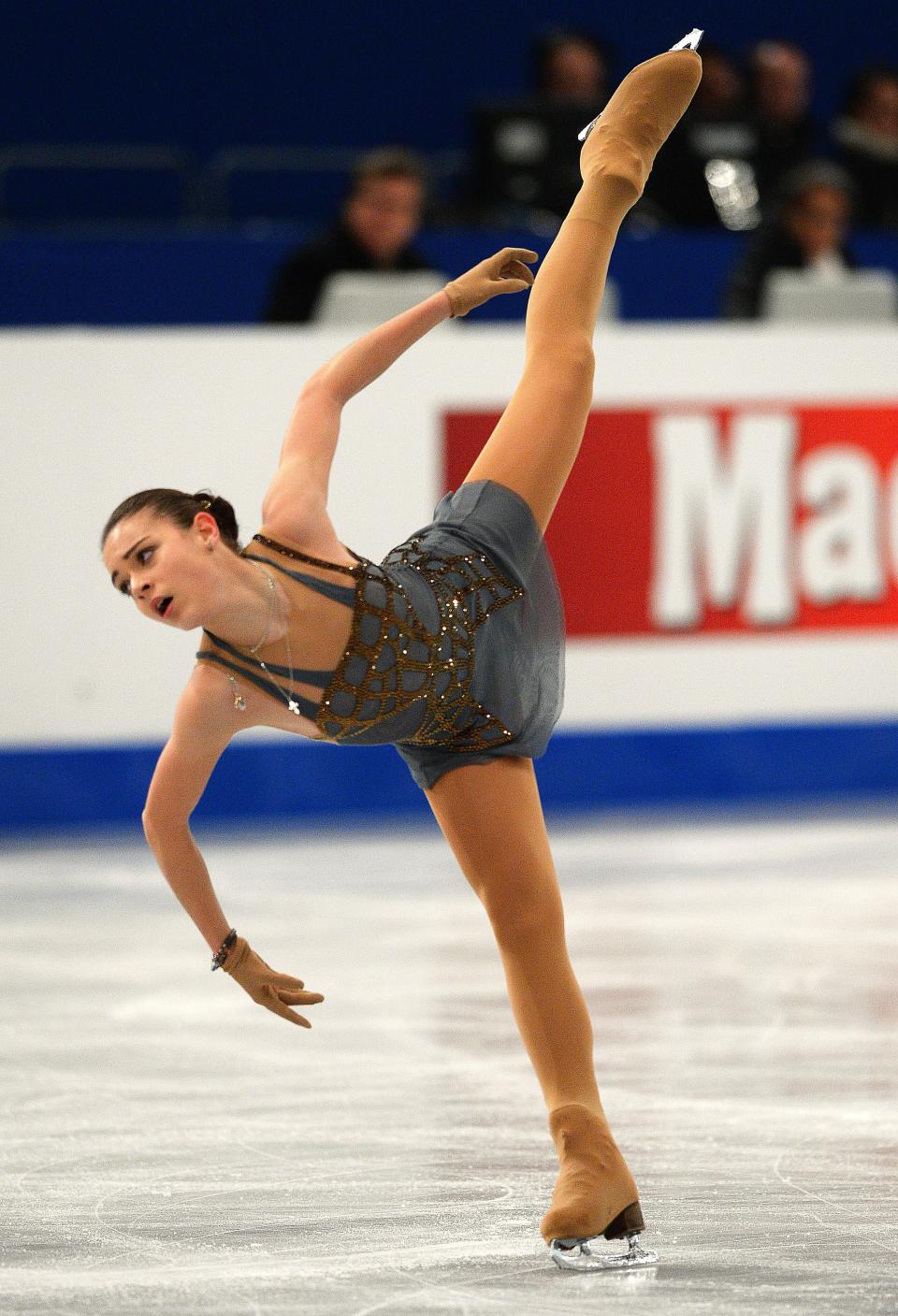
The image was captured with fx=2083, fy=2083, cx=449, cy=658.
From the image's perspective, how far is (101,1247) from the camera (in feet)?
9.03

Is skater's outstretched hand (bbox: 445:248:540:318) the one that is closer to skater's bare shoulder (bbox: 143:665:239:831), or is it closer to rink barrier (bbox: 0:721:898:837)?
skater's bare shoulder (bbox: 143:665:239:831)

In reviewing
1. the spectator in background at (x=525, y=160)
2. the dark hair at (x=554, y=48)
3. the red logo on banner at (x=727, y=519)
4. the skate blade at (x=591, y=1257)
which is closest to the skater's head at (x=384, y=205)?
the red logo on banner at (x=727, y=519)

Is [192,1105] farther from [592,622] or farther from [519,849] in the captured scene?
[592,622]

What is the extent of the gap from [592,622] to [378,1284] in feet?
13.7

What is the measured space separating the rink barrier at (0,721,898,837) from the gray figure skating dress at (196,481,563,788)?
3567 mm

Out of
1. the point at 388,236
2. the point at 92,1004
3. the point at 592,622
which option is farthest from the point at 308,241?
the point at 92,1004

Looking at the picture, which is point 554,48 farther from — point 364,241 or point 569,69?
point 364,241

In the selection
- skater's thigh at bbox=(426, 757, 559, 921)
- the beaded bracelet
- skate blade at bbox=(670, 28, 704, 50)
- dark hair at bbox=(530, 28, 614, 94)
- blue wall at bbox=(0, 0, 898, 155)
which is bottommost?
the beaded bracelet

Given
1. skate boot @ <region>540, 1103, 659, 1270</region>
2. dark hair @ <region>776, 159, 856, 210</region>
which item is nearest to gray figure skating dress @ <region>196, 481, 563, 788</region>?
skate boot @ <region>540, 1103, 659, 1270</region>

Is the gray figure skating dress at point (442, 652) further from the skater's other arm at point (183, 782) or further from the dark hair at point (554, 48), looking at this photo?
the dark hair at point (554, 48)

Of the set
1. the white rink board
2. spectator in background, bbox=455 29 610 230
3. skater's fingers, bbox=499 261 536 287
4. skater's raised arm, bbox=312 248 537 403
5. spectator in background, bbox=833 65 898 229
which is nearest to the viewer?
skater's raised arm, bbox=312 248 537 403

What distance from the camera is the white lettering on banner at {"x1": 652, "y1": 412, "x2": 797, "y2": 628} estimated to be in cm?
663

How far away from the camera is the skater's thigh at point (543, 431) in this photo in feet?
9.92

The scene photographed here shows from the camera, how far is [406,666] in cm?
280
